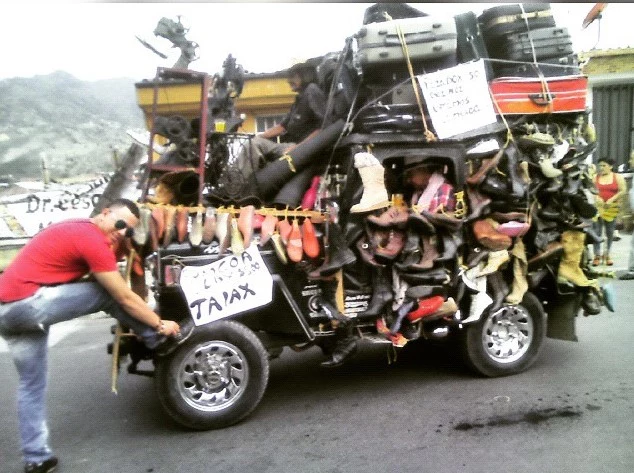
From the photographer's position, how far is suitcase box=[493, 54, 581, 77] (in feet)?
16.1

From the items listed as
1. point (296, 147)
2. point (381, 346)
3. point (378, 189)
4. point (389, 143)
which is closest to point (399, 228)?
point (378, 189)

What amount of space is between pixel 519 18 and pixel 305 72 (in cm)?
189

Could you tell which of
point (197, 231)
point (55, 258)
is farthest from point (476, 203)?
point (55, 258)

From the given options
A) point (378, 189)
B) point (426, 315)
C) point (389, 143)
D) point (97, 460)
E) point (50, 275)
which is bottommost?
point (97, 460)

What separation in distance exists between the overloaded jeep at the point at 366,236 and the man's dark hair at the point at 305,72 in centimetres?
56

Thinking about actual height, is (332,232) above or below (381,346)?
above

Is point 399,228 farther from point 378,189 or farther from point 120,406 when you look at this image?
point 120,406

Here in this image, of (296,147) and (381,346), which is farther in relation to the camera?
(381,346)

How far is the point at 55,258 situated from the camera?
351 centimetres

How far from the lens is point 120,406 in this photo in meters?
4.62

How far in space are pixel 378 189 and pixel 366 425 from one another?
1.67 m

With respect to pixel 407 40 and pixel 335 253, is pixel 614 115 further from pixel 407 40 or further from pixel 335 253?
pixel 335 253

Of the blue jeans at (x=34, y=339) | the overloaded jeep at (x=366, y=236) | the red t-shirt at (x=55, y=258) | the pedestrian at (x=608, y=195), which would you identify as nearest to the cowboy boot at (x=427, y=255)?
the overloaded jeep at (x=366, y=236)

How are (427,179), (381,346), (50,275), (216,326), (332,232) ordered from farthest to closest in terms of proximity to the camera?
(381,346)
(427,179)
(332,232)
(216,326)
(50,275)
